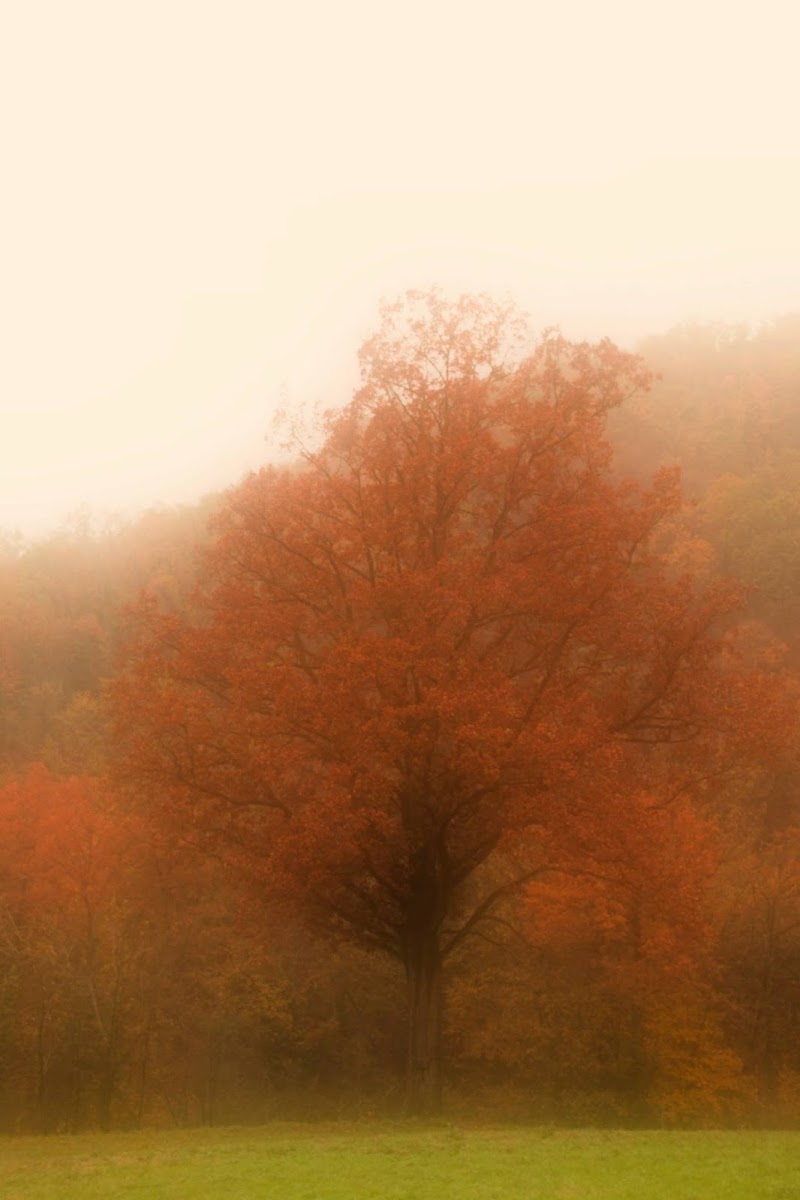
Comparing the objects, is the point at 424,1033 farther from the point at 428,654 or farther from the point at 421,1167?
the point at 428,654

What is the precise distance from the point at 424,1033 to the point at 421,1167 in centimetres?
562

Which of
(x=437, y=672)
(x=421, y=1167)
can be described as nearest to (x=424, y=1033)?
(x=421, y=1167)

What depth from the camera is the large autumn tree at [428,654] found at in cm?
1659

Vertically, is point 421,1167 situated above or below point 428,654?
below

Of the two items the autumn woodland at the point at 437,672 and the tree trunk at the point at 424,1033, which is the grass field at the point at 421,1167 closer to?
the tree trunk at the point at 424,1033

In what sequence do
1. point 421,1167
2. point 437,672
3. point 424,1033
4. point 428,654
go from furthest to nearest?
point 424,1033 < point 428,654 < point 437,672 < point 421,1167

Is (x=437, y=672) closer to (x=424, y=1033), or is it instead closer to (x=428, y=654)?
(x=428, y=654)

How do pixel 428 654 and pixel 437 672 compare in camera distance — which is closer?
pixel 437 672

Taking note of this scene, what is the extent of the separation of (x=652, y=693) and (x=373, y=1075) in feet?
96.5

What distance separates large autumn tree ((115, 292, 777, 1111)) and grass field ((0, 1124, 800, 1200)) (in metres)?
3.38

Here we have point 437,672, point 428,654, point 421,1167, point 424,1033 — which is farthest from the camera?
point 424,1033

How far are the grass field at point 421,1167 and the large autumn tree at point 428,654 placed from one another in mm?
3375

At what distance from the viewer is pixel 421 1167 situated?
43.4 feet

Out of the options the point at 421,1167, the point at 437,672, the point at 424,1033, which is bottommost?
the point at 421,1167
